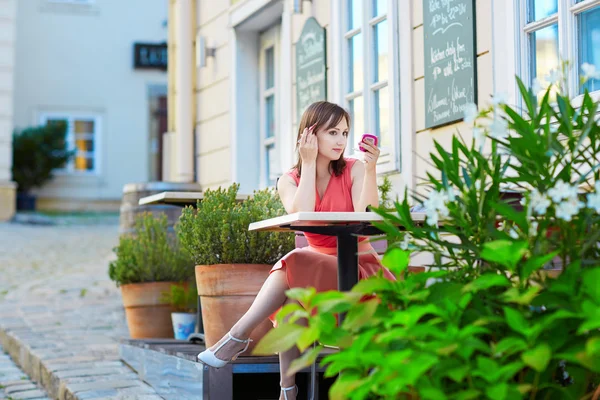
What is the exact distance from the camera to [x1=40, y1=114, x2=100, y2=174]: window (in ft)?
64.7

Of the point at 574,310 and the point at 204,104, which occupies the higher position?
the point at 204,104

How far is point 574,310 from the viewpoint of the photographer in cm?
166

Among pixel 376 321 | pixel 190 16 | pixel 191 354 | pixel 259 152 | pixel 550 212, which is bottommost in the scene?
pixel 191 354

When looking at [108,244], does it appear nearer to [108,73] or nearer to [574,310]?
[108,73]

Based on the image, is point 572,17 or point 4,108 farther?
point 4,108

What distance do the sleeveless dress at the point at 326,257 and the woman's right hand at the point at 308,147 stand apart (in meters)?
0.20

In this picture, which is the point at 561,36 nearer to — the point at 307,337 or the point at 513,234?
the point at 513,234

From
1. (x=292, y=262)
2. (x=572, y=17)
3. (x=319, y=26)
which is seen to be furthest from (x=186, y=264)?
(x=572, y=17)

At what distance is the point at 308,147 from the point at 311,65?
99.6 inches

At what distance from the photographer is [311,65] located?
556 cm

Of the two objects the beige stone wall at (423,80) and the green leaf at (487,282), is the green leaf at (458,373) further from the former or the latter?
the beige stone wall at (423,80)

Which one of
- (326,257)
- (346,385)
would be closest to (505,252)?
(346,385)

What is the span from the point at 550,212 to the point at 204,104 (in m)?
5.79

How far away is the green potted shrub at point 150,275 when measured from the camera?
16.9ft
